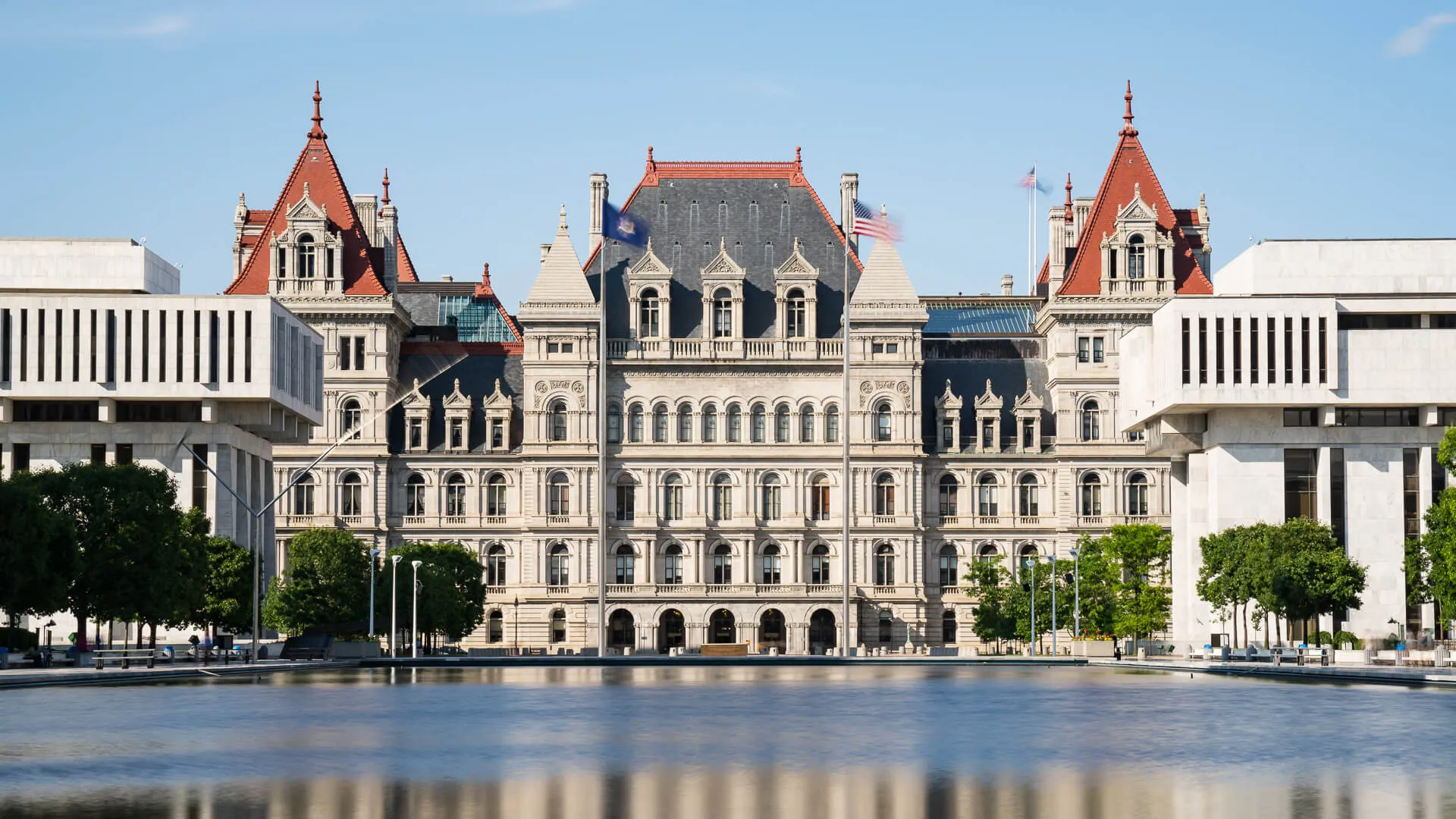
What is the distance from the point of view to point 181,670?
83812 millimetres

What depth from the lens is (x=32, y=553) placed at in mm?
81688

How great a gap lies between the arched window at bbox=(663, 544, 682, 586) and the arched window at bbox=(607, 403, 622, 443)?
8239 mm

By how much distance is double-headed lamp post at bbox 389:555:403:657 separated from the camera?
116 m

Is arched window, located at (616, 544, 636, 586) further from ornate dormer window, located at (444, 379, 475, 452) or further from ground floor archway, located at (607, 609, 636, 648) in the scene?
ornate dormer window, located at (444, 379, 475, 452)

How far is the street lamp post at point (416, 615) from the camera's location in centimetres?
11669

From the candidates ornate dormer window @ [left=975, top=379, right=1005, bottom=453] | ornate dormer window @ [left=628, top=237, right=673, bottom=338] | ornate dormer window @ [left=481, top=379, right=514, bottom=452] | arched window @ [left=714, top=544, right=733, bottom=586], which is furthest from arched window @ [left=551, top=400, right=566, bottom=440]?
ornate dormer window @ [left=975, top=379, right=1005, bottom=453]

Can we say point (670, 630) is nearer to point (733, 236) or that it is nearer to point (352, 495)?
point (352, 495)

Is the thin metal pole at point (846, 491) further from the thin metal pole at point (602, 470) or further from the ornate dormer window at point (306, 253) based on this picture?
the ornate dormer window at point (306, 253)

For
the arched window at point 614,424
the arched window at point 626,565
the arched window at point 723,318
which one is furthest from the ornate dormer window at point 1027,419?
the arched window at point 626,565

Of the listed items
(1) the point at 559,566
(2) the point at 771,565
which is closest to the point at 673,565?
(2) the point at 771,565

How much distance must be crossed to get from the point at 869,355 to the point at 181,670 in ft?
223

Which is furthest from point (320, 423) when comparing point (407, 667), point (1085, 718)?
point (1085, 718)

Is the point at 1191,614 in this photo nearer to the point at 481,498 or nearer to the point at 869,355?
A: the point at 869,355

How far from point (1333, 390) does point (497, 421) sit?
197 feet
